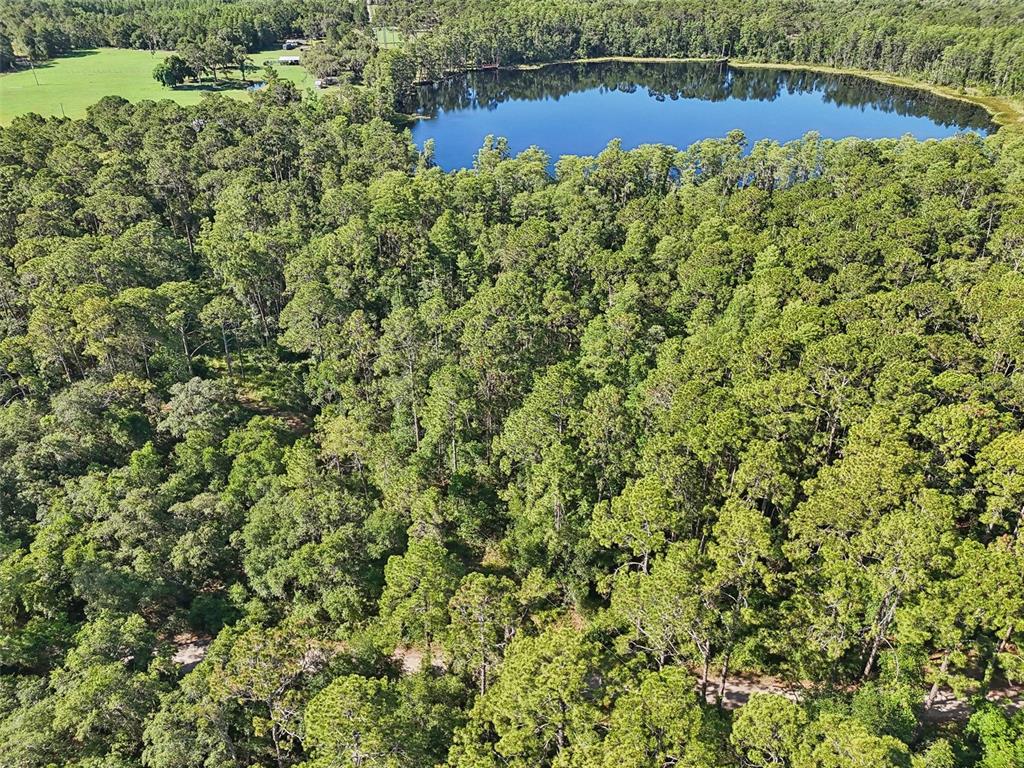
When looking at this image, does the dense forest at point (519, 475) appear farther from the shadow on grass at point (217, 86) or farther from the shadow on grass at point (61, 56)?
the shadow on grass at point (61, 56)

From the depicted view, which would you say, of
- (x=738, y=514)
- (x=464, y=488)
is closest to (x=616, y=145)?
(x=464, y=488)

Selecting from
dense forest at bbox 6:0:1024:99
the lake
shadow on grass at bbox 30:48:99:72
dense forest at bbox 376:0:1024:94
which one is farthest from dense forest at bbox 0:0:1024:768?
shadow on grass at bbox 30:48:99:72

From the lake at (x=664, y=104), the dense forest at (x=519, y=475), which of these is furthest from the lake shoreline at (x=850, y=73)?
the dense forest at (x=519, y=475)

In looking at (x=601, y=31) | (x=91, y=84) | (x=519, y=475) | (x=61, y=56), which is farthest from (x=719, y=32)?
(x=519, y=475)

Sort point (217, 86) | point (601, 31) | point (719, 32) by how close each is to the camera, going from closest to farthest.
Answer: point (217, 86) < point (719, 32) < point (601, 31)

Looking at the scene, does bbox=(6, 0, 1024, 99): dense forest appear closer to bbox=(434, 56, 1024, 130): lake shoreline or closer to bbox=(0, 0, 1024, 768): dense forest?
bbox=(434, 56, 1024, 130): lake shoreline

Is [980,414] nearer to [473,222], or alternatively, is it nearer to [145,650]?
[145,650]

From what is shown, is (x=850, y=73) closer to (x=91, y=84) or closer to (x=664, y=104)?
(x=664, y=104)
